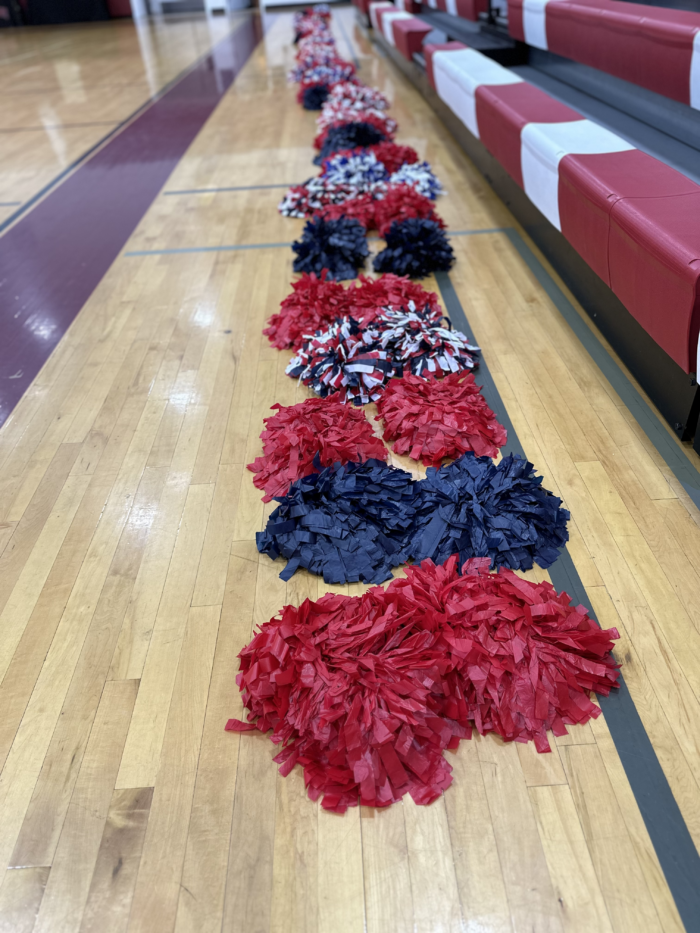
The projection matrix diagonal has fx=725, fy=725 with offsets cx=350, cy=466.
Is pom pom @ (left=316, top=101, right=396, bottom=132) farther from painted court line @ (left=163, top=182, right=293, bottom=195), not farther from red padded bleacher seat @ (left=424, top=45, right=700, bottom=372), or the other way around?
red padded bleacher seat @ (left=424, top=45, right=700, bottom=372)

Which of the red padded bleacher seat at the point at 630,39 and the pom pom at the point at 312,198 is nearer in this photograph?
A: the red padded bleacher seat at the point at 630,39

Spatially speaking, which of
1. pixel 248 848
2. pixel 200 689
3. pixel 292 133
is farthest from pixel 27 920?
pixel 292 133

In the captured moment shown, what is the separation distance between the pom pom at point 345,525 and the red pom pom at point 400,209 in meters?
2.00

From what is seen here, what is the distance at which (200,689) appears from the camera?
1.52 meters

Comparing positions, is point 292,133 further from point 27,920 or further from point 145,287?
point 27,920

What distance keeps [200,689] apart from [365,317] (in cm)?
160

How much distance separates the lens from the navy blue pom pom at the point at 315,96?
20.9 feet

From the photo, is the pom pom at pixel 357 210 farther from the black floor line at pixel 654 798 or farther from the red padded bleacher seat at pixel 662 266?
the black floor line at pixel 654 798

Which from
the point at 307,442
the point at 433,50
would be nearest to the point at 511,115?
the point at 307,442

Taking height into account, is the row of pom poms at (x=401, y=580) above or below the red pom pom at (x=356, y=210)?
below

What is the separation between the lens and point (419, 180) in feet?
13.7

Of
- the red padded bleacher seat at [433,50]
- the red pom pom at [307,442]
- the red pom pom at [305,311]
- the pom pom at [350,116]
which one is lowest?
the red pom pom at [307,442]

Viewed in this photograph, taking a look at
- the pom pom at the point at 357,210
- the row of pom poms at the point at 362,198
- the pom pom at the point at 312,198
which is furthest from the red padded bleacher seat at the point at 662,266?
the pom pom at the point at 312,198

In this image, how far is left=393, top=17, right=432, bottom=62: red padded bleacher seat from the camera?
21.9 feet
